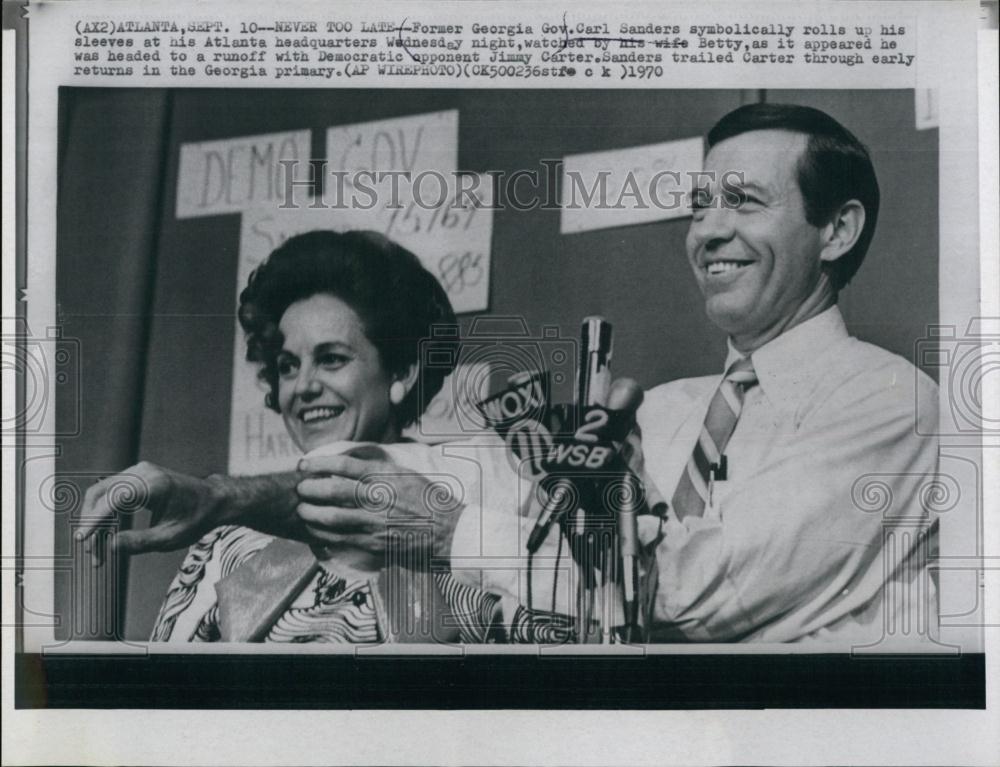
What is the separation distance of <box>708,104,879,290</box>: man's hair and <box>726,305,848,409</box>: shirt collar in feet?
0.58

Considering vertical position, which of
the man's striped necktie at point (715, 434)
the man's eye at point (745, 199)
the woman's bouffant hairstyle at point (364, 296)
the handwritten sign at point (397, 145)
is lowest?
the man's striped necktie at point (715, 434)

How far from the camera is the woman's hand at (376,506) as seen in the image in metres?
4.67

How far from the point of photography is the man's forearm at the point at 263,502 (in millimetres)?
4695

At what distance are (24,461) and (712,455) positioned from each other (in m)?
2.80

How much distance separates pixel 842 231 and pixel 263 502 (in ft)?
8.53

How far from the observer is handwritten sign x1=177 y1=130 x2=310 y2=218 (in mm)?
4719

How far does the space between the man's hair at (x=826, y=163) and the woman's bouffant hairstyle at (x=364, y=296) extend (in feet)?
4.40

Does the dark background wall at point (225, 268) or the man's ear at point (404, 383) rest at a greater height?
the dark background wall at point (225, 268)

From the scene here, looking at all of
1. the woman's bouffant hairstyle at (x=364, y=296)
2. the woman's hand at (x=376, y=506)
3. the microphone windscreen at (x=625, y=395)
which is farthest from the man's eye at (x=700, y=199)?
the woman's hand at (x=376, y=506)

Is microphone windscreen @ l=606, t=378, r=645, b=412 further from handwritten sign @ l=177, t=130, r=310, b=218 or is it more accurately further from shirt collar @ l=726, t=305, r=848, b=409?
handwritten sign @ l=177, t=130, r=310, b=218

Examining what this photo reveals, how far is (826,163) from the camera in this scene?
4.74 meters

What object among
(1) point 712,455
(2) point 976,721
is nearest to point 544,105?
(1) point 712,455

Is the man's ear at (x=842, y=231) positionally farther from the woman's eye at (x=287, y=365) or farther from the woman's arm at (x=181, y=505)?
the woman's arm at (x=181, y=505)

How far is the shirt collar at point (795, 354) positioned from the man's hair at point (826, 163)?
0.18 metres
